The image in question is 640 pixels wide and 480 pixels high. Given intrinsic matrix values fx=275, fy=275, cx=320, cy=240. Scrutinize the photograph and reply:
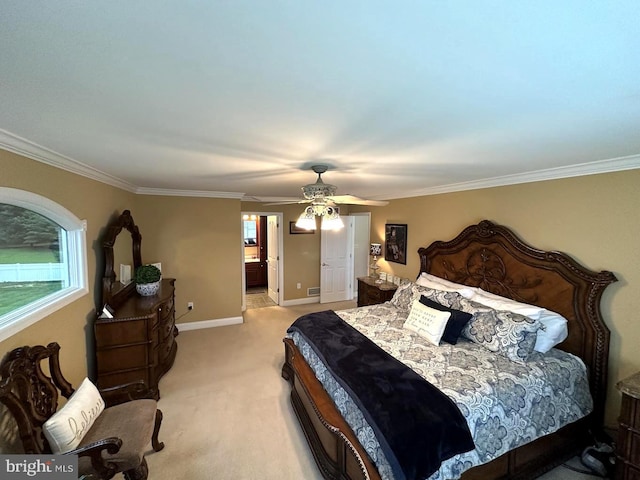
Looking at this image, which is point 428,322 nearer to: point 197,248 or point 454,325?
point 454,325

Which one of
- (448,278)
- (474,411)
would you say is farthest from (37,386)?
(448,278)

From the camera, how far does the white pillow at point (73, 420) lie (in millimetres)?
1617

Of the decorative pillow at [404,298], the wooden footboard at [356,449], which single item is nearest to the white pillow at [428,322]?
the decorative pillow at [404,298]

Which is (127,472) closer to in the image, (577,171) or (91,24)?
(91,24)

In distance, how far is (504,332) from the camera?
237cm

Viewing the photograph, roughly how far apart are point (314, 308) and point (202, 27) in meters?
5.52

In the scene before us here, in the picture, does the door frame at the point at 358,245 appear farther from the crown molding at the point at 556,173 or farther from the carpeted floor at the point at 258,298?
the crown molding at the point at 556,173

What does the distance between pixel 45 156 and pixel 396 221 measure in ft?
13.8

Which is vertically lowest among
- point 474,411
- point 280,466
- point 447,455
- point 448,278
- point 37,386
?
point 280,466

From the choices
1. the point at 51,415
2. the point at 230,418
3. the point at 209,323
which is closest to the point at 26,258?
the point at 51,415

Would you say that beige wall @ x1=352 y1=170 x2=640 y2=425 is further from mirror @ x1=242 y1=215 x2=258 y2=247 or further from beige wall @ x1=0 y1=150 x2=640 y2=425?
mirror @ x1=242 y1=215 x2=258 y2=247

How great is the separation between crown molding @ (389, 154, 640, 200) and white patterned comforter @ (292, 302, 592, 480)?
1575 mm

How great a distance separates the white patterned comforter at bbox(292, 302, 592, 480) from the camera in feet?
5.66

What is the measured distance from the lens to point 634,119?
1319mm
